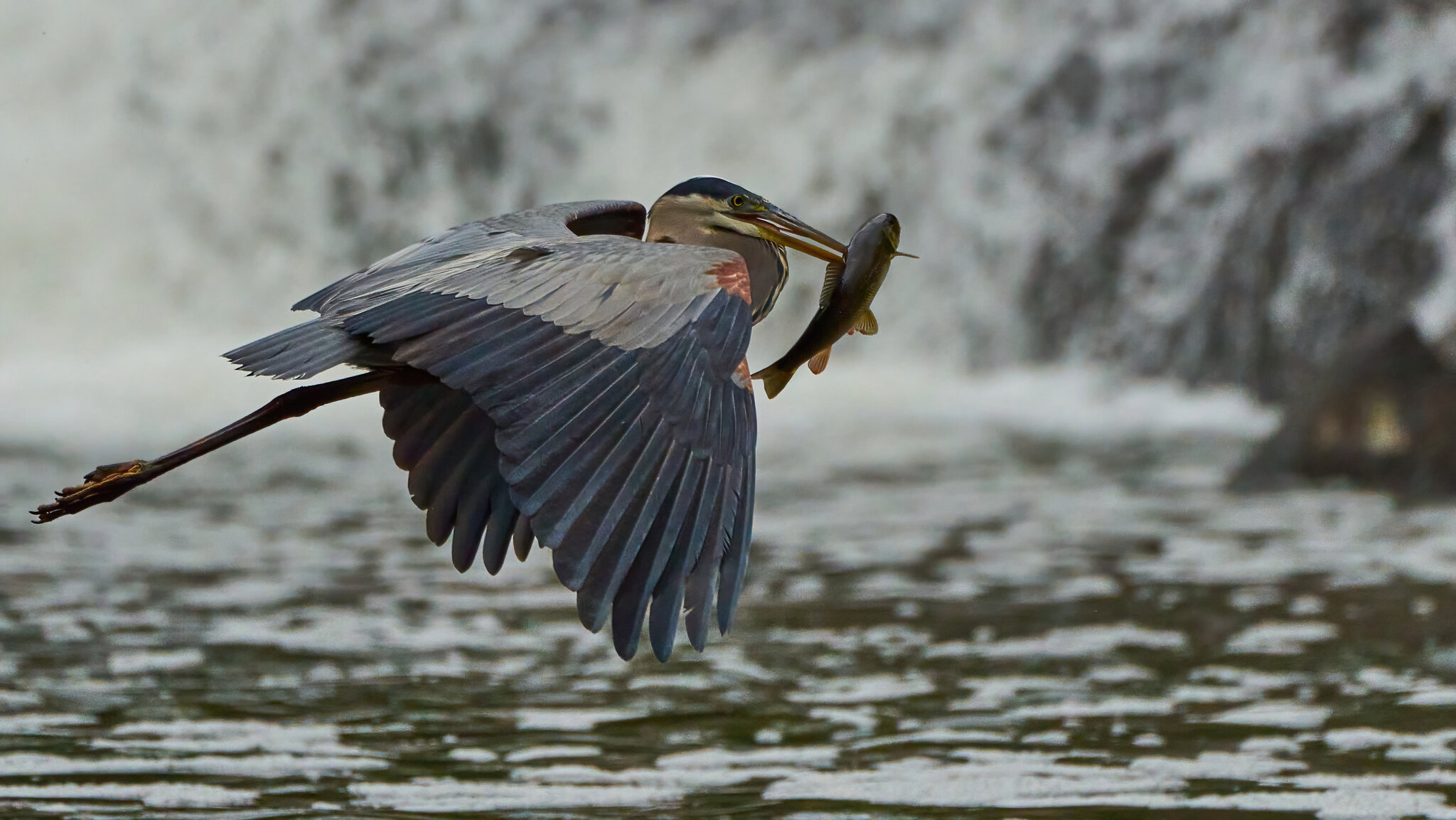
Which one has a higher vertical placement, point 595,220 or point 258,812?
point 595,220

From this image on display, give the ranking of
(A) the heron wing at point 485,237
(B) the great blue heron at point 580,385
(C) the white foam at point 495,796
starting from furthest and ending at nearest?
(C) the white foam at point 495,796, (A) the heron wing at point 485,237, (B) the great blue heron at point 580,385

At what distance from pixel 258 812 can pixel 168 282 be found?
16.1 metres

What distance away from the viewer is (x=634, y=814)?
527cm

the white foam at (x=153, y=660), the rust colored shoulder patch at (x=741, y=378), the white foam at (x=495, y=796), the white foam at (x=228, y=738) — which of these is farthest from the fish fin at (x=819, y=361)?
the white foam at (x=153, y=660)

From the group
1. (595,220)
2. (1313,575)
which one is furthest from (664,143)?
(595,220)

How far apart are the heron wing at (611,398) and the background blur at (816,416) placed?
138 cm

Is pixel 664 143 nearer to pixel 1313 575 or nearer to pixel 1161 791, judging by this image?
pixel 1313 575

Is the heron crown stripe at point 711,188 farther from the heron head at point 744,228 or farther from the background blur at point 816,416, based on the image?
the background blur at point 816,416

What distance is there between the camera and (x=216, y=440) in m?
5.02

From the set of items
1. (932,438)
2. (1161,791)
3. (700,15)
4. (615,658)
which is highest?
(700,15)

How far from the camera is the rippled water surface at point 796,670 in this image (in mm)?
5555

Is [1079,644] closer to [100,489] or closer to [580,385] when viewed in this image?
[100,489]

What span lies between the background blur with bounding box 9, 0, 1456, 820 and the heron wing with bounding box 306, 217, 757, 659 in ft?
4.54

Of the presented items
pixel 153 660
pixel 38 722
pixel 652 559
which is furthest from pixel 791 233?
pixel 153 660
